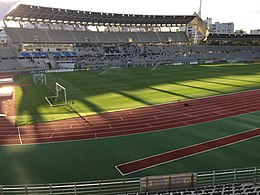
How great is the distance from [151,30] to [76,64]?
42.8 meters

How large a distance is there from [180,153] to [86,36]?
74241mm

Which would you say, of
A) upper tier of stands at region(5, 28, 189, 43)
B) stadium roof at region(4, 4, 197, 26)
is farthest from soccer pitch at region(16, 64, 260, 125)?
upper tier of stands at region(5, 28, 189, 43)

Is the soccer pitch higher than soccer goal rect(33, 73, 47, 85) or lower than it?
lower

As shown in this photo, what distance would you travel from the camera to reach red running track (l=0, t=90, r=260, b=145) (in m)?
17.0

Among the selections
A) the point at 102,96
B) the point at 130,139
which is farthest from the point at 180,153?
the point at 102,96

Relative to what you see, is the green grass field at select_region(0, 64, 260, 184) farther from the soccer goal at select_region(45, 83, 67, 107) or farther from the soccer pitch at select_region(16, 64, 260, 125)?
the soccer goal at select_region(45, 83, 67, 107)

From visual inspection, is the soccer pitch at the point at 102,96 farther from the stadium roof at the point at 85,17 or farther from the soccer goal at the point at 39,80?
the stadium roof at the point at 85,17

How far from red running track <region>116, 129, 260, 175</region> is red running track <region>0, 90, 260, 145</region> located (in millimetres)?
3691

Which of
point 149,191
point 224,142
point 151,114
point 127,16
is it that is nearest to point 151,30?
point 127,16

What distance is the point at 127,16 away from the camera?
7781 centimetres

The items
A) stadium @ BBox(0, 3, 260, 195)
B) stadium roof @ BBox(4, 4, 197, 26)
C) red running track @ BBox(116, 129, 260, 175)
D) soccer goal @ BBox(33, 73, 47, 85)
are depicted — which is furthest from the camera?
stadium roof @ BBox(4, 4, 197, 26)

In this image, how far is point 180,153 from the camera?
1416 centimetres

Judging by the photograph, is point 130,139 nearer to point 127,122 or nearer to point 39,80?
point 127,122

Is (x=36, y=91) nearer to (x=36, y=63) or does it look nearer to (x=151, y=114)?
(x=151, y=114)
